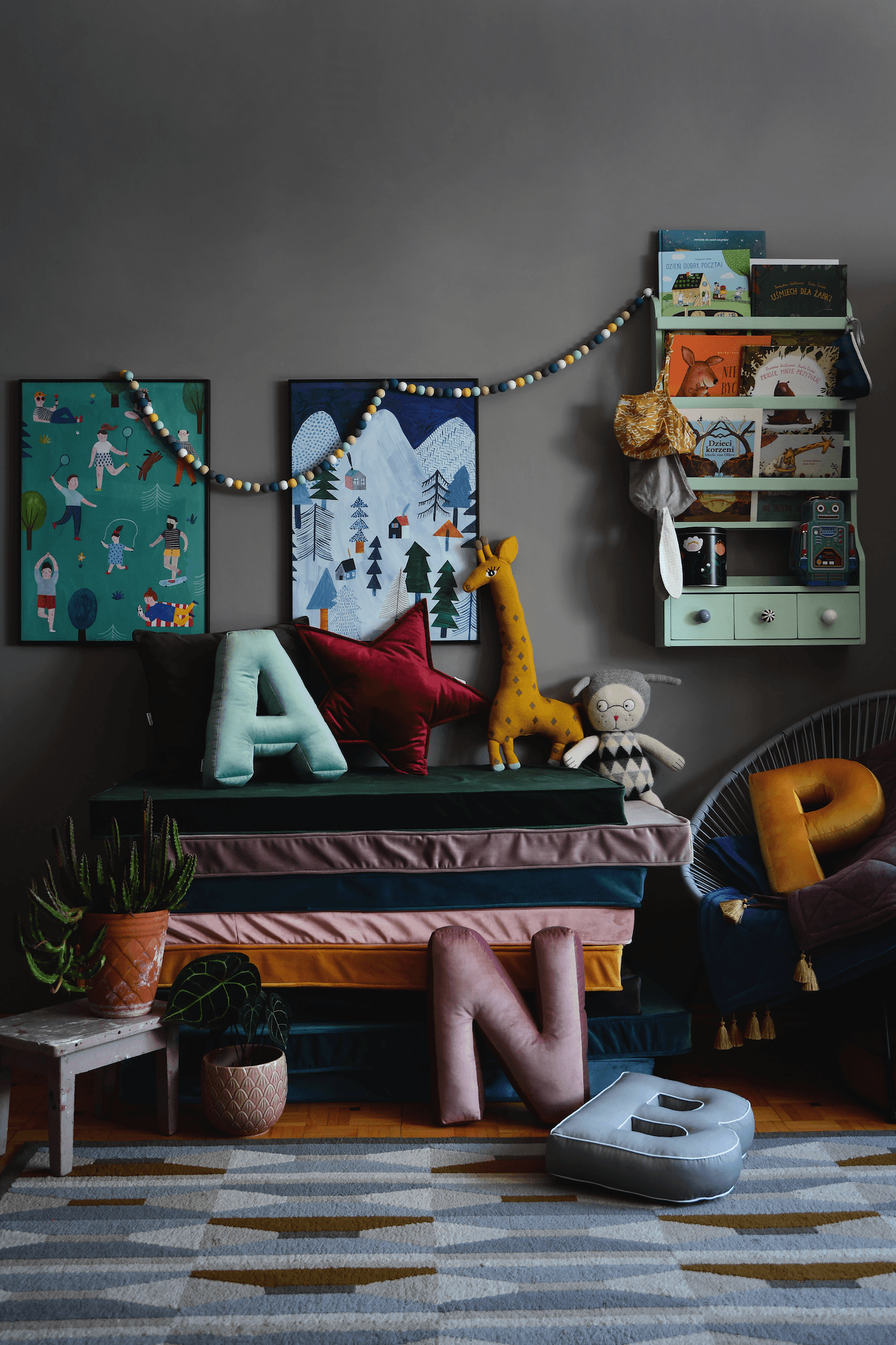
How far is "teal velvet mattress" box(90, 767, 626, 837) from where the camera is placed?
213cm

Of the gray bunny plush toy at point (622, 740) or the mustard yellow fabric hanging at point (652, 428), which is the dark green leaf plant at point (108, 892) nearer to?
the gray bunny plush toy at point (622, 740)

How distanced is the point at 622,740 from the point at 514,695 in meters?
0.33

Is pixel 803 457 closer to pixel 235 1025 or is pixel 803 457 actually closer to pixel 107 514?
pixel 107 514

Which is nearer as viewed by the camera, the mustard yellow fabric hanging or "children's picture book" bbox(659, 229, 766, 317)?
the mustard yellow fabric hanging

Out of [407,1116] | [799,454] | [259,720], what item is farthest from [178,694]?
[799,454]

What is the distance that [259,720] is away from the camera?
7.61 ft

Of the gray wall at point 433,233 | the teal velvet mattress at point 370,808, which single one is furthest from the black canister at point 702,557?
the teal velvet mattress at point 370,808

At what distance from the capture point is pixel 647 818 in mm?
2260

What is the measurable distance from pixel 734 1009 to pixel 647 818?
1.54ft

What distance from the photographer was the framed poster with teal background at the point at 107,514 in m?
2.62

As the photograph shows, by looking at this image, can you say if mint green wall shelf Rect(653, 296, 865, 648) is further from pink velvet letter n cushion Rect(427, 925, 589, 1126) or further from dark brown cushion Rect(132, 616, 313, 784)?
dark brown cushion Rect(132, 616, 313, 784)

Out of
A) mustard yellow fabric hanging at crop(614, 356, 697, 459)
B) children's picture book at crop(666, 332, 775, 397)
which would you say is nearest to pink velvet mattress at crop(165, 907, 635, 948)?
mustard yellow fabric hanging at crop(614, 356, 697, 459)

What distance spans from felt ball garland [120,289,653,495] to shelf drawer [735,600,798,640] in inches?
32.9

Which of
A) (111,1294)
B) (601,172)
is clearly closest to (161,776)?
(111,1294)
